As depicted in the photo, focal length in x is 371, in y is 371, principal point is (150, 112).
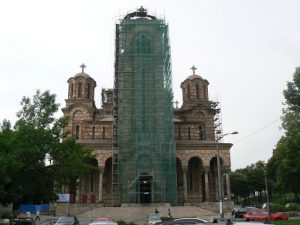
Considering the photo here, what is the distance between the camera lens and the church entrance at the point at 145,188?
122 feet

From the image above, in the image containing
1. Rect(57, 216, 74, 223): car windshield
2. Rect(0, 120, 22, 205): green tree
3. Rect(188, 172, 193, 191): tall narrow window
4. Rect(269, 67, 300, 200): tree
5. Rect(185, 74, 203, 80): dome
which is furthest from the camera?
Rect(185, 74, 203, 80): dome

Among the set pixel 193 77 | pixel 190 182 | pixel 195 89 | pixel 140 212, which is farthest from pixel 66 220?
pixel 193 77

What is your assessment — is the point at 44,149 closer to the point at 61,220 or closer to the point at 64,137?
the point at 64,137

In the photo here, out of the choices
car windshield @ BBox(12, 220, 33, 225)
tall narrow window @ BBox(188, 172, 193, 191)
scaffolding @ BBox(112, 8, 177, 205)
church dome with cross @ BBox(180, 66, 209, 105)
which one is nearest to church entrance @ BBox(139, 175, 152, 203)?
scaffolding @ BBox(112, 8, 177, 205)

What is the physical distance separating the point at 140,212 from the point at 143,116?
10.3m

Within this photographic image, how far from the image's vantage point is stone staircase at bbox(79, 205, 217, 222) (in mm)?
32909

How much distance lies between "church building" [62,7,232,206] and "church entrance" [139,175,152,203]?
0.33 feet

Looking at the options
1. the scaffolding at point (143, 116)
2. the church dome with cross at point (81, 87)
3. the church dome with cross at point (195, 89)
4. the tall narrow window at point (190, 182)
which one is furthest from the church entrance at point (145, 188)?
the church dome with cross at point (195, 89)

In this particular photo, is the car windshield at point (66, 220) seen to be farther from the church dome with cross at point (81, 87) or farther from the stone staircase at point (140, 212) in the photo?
the church dome with cross at point (81, 87)

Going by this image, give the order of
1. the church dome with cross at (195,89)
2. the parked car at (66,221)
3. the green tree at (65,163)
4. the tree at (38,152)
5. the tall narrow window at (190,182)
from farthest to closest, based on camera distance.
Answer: the church dome with cross at (195,89)
the tall narrow window at (190,182)
the green tree at (65,163)
the tree at (38,152)
the parked car at (66,221)

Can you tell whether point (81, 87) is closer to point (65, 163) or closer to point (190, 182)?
point (190, 182)

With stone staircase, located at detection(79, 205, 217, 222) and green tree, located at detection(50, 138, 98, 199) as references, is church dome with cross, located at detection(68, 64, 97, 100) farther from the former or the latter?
green tree, located at detection(50, 138, 98, 199)

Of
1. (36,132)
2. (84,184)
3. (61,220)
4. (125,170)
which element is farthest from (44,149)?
(84,184)

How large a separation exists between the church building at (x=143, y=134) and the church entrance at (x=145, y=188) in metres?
0.10
